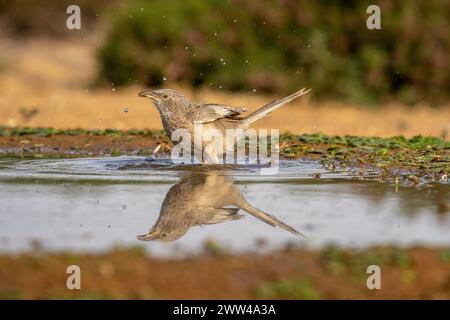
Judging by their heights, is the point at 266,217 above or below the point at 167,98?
below

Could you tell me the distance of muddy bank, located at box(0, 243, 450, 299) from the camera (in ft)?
17.6

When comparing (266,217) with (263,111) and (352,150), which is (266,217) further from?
(352,150)

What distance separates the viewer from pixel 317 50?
1507cm

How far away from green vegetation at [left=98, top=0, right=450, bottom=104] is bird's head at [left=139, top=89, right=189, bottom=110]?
6.12 metres

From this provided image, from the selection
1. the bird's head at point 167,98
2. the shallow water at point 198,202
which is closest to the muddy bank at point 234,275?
the shallow water at point 198,202

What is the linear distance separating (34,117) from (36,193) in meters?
5.76

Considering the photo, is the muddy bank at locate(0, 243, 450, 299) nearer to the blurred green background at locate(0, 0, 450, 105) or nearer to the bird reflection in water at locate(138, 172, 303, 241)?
the bird reflection in water at locate(138, 172, 303, 241)

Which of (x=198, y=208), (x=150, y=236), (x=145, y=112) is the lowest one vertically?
(x=150, y=236)

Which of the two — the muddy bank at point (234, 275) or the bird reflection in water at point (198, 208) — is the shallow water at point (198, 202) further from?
the muddy bank at point (234, 275)

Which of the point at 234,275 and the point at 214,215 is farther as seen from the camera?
the point at 214,215

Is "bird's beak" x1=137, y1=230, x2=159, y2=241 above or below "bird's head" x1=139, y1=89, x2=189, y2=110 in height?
below

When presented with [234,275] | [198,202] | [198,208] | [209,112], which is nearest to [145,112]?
[209,112]

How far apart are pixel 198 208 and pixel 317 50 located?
8.20m

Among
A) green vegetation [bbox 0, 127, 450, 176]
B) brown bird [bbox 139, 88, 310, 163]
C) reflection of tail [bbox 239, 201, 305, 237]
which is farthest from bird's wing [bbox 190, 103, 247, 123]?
reflection of tail [bbox 239, 201, 305, 237]
